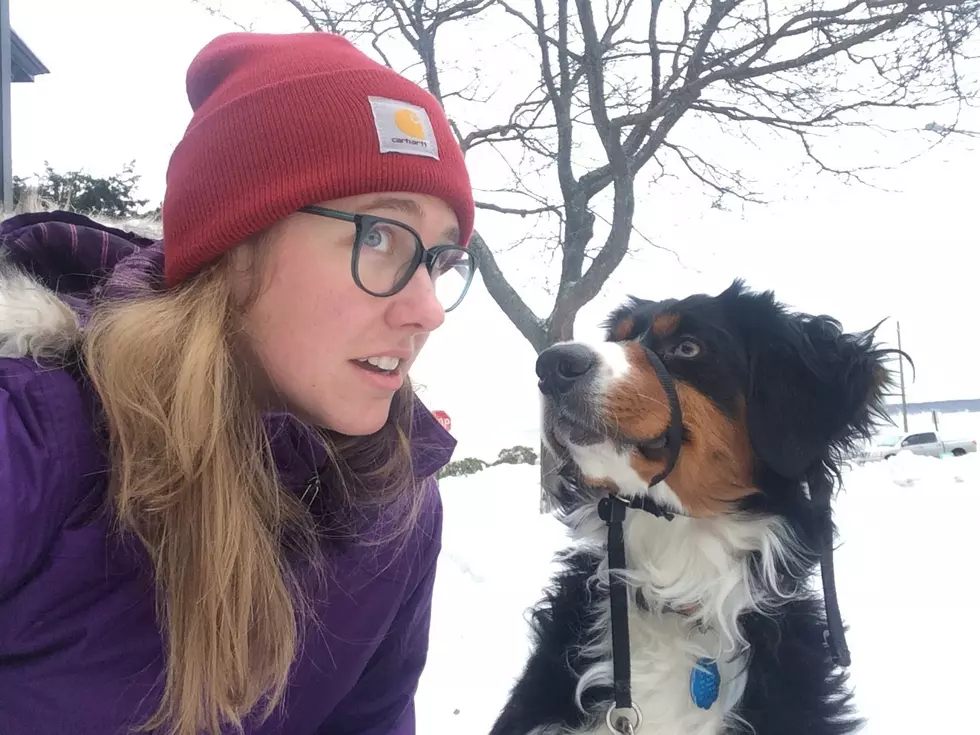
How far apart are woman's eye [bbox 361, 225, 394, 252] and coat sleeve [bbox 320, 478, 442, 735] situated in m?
0.70

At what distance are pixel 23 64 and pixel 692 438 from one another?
6.19 m

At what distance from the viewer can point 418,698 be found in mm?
3334

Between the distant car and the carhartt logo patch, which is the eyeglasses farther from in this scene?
the distant car

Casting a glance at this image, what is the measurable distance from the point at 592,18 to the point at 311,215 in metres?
6.89

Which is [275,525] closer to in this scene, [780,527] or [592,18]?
[780,527]

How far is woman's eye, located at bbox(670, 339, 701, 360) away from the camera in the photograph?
2.05 meters

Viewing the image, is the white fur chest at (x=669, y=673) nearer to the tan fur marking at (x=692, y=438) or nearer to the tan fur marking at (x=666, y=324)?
Result: the tan fur marking at (x=692, y=438)

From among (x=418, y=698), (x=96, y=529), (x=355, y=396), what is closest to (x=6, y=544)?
(x=96, y=529)

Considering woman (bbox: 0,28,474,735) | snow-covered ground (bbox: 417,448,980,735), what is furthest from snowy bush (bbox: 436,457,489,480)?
woman (bbox: 0,28,474,735)

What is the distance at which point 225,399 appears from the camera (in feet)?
4.28

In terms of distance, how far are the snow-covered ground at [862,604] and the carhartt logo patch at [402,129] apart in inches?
66.9

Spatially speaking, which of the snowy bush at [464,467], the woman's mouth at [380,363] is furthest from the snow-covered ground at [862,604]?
the snowy bush at [464,467]

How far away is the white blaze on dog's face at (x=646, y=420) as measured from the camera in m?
1.91

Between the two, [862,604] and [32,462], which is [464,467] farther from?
[32,462]
